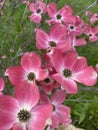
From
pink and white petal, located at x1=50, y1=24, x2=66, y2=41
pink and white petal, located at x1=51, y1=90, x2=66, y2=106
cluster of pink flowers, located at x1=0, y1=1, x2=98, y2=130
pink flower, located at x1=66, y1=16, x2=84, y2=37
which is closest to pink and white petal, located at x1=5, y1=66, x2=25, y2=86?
cluster of pink flowers, located at x1=0, y1=1, x2=98, y2=130

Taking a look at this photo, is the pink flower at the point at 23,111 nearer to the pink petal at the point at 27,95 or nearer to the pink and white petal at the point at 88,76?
the pink petal at the point at 27,95

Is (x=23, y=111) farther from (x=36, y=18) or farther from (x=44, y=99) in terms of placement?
(x=36, y=18)

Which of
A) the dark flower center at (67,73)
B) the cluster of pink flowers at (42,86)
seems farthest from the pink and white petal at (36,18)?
the dark flower center at (67,73)

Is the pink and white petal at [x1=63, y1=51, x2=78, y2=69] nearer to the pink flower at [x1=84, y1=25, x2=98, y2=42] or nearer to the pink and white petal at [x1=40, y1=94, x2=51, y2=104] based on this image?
the pink and white petal at [x1=40, y1=94, x2=51, y2=104]

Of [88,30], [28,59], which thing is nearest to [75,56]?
[28,59]

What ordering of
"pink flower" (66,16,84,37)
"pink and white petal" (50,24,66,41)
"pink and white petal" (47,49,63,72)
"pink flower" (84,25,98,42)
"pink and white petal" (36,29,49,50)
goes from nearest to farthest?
1. "pink and white petal" (47,49,63,72)
2. "pink and white petal" (36,29,49,50)
3. "pink and white petal" (50,24,66,41)
4. "pink flower" (66,16,84,37)
5. "pink flower" (84,25,98,42)

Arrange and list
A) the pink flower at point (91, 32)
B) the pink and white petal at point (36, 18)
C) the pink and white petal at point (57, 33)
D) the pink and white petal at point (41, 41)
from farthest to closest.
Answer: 1. the pink flower at point (91, 32)
2. the pink and white petal at point (36, 18)
3. the pink and white petal at point (57, 33)
4. the pink and white petal at point (41, 41)
